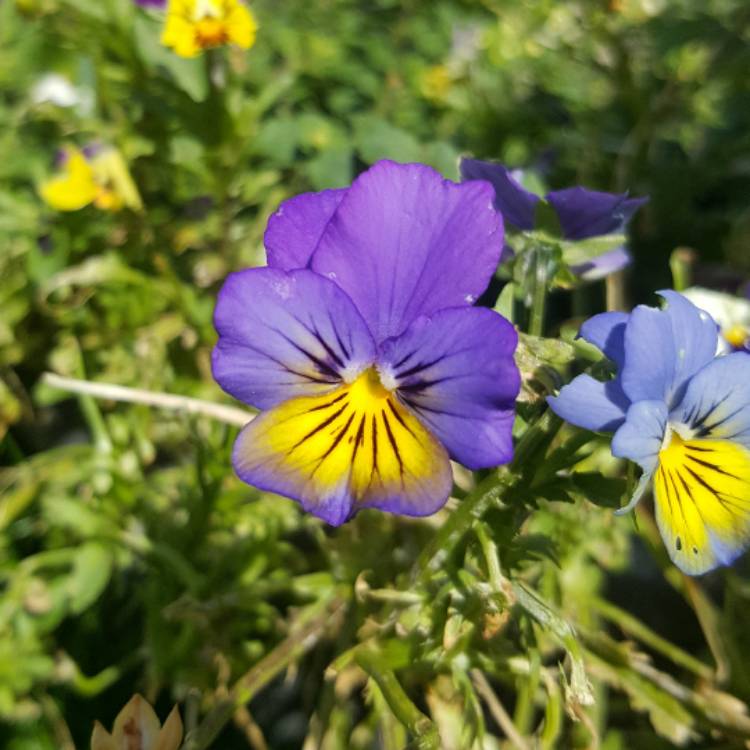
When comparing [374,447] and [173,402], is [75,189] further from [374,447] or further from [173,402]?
[374,447]

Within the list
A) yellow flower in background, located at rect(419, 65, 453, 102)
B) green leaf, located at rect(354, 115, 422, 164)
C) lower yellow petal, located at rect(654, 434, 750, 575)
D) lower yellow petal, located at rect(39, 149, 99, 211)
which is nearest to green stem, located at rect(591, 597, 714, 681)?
lower yellow petal, located at rect(654, 434, 750, 575)

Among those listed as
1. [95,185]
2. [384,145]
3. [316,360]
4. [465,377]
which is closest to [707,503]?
[465,377]

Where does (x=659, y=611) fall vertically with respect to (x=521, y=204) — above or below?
below

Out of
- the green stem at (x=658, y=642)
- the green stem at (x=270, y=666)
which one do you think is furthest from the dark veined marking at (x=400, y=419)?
the green stem at (x=658, y=642)

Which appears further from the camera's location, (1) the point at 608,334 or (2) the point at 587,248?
(2) the point at 587,248

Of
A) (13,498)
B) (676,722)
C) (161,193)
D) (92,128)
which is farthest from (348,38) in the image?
(676,722)

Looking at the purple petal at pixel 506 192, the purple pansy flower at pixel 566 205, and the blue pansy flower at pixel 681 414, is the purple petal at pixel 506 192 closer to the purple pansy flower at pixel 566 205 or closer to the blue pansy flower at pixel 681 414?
the purple pansy flower at pixel 566 205

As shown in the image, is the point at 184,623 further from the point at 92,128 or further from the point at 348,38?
the point at 348,38
